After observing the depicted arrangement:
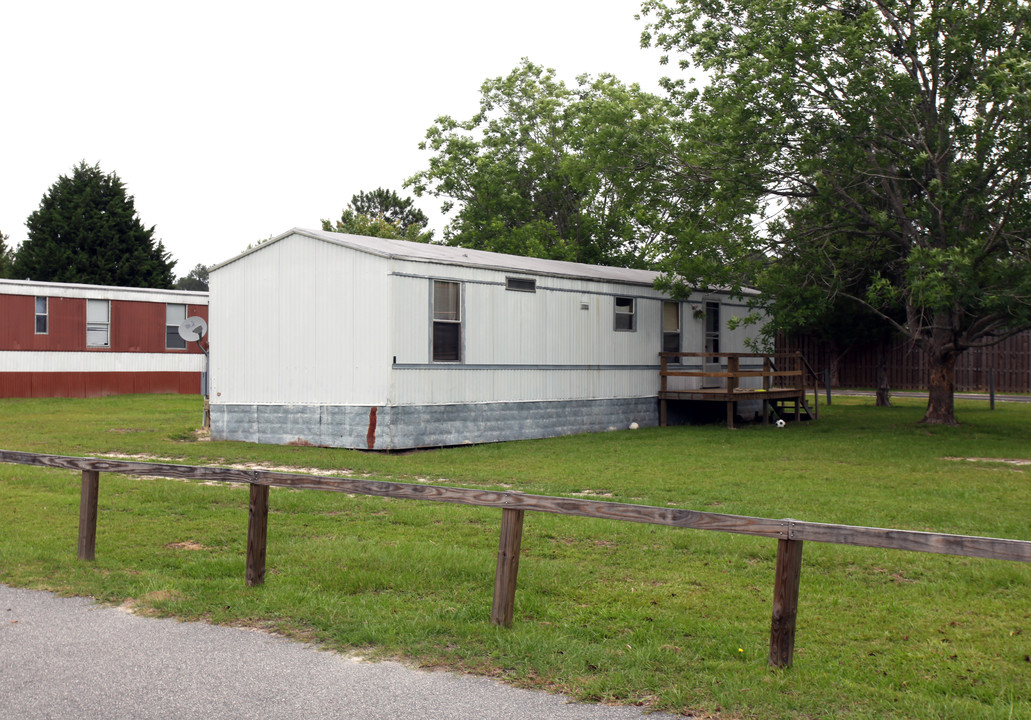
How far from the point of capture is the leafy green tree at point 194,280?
315 ft

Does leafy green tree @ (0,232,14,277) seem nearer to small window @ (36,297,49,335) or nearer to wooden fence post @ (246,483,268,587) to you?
small window @ (36,297,49,335)

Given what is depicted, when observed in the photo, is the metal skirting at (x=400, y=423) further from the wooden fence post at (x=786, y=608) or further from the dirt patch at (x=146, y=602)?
the wooden fence post at (x=786, y=608)

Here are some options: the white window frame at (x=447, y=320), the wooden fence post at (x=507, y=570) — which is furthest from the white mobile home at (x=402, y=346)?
the wooden fence post at (x=507, y=570)

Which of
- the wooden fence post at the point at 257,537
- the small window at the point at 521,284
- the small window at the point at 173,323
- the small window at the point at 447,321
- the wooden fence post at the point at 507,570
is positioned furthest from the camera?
the small window at the point at 173,323

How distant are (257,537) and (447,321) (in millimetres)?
10741

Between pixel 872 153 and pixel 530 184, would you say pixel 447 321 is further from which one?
pixel 530 184

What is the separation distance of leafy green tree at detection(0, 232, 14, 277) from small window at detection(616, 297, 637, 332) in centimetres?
3925

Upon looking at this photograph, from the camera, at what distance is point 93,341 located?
31047 millimetres

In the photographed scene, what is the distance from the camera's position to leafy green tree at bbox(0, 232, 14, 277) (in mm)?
50628

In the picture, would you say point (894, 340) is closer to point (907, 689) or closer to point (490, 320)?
point (490, 320)

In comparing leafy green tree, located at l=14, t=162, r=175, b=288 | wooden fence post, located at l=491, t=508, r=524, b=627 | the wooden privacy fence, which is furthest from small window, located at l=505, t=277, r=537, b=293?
leafy green tree, located at l=14, t=162, r=175, b=288

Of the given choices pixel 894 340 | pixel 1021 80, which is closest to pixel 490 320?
pixel 1021 80

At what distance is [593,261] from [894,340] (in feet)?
38.3

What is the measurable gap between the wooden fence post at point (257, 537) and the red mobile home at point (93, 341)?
2231 centimetres
